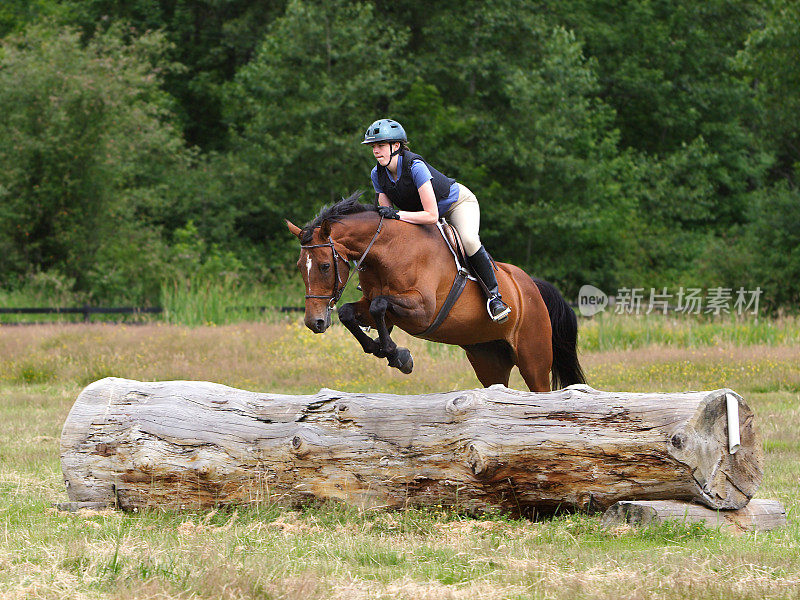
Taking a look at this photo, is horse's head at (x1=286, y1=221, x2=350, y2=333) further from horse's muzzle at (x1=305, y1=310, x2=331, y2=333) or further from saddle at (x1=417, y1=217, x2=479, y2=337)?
saddle at (x1=417, y1=217, x2=479, y2=337)

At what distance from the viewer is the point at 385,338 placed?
23.2 feet

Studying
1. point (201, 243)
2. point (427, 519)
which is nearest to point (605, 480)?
point (427, 519)

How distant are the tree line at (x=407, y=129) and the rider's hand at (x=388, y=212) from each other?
53.9 feet

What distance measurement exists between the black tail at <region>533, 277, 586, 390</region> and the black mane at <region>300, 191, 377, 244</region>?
2.21m

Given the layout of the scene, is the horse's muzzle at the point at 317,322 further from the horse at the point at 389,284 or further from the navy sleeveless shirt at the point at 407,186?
the navy sleeveless shirt at the point at 407,186

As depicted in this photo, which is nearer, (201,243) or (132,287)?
(132,287)

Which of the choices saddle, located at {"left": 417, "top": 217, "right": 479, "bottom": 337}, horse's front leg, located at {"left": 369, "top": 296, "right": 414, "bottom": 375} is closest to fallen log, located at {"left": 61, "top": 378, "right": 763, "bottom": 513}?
horse's front leg, located at {"left": 369, "top": 296, "right": 414, "bottom": 375}

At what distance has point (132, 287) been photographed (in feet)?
80.6

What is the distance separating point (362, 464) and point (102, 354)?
415 inches

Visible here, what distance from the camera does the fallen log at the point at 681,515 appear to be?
5418 millimetres

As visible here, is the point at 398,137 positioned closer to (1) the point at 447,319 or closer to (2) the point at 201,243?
(1) the point at 447,319

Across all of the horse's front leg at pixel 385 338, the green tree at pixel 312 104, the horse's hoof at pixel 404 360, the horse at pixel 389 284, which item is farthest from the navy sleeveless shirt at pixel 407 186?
the green tree at pixel 312 104

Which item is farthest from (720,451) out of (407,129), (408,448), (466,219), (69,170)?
(407,129)

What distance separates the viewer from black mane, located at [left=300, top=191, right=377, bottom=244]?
7043 millimetres
